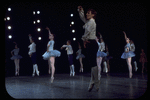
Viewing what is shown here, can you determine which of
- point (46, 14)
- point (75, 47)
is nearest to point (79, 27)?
point (75, 47)

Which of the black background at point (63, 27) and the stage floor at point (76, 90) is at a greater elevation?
the black background at point (63, 27)

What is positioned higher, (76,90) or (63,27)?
(63,27)

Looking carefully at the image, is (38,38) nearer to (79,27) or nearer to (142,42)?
(79,27)

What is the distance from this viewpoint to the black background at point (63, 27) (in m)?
11.6

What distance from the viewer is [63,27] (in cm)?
1266

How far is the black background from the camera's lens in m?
11.6

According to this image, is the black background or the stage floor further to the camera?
the black background

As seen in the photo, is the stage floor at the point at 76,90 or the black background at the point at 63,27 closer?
the stage floor at the point at 76,90

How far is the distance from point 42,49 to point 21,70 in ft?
6.39

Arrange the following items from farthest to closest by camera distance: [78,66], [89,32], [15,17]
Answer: [78,66] → [15,17] → [89,32]

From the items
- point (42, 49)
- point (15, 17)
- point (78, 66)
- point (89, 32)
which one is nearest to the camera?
point (89, 32)

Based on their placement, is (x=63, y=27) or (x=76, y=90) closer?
(x=76, y=90)

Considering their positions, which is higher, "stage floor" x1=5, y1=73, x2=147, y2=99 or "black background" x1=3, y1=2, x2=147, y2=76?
"black background" x1=3, y1=2, x2=147, y2=76

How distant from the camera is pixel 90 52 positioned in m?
4.60
